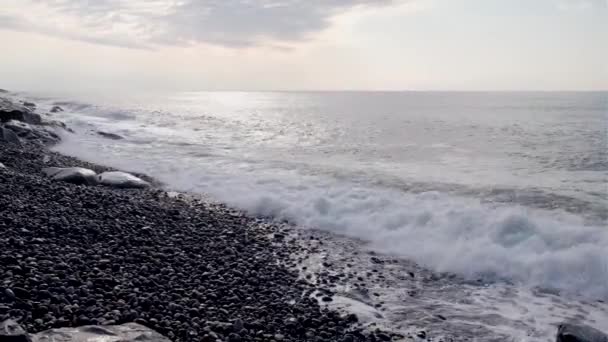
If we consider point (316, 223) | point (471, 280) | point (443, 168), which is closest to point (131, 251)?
point (316, 223)

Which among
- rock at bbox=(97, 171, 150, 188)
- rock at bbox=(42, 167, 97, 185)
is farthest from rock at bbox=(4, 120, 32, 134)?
rock at bbox=(97, 171, 150, 188)

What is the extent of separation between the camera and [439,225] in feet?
39.2

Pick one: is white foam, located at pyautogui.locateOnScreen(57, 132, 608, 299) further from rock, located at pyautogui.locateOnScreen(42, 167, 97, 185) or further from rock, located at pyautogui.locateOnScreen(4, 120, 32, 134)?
rock, located at pyautogui.locateOnScreen(4, 120, 32, 134)

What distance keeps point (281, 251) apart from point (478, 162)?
1510cm

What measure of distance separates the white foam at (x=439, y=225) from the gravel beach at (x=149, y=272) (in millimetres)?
2107

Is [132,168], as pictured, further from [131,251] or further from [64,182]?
[131,251]

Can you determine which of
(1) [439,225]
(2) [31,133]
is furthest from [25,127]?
(1) [439,225]

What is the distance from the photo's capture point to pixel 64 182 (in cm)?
1340

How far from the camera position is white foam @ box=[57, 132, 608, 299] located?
9.24m

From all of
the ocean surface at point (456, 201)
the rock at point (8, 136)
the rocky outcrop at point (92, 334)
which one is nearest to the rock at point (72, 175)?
the ocean surface at point (456, 201)

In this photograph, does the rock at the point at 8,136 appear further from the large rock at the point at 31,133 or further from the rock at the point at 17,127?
the rock at the point at 17,127

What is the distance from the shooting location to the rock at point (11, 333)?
13.9ft

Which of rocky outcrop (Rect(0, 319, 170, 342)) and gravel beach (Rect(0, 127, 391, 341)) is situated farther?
gravel beach (Rect(0, 127, 391, 341))

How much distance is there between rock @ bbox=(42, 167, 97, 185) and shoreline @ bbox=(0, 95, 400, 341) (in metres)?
1.75
